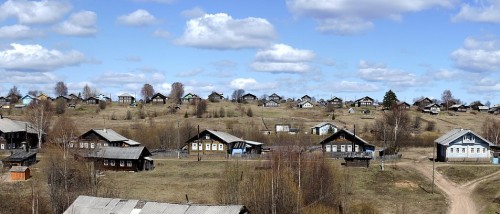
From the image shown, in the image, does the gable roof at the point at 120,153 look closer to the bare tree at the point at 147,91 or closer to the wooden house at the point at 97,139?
the wooden house at the point at 97,139

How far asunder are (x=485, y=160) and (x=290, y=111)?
75146 millimetres

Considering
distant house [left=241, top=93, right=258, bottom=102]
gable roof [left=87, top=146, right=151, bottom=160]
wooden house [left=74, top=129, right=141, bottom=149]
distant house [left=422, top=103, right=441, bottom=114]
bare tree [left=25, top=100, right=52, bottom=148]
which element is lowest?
gable roof [left=87, top=146, right=151, bottom=160]

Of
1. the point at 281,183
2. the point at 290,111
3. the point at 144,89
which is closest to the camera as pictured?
the point at 281,183

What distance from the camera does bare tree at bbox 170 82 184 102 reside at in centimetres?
17307

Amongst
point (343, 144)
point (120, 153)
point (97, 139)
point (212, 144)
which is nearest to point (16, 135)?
point (97, 139)

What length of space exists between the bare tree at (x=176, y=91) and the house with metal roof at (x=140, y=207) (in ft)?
455

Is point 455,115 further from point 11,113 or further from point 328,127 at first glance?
point 11,113

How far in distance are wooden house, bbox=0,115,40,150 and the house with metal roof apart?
2331 inches

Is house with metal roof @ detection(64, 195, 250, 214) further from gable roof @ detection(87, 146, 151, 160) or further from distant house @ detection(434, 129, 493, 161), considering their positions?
distant house @ detection(434, 129, 493, 161)

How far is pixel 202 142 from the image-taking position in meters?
82.1

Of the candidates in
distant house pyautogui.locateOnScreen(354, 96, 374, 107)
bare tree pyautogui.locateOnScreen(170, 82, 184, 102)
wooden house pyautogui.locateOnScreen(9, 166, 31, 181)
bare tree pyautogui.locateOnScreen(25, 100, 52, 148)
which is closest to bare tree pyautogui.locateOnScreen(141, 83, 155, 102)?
bare tree pyautogui.locateOnScreen(170, 82, 184, 102)

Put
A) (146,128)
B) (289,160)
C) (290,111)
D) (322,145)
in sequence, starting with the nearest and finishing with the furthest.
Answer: (289,160) < (322,145) < (146,128) < (290,111)

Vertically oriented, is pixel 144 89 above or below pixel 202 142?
above

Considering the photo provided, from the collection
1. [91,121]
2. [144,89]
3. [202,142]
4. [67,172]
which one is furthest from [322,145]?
[144,89]
